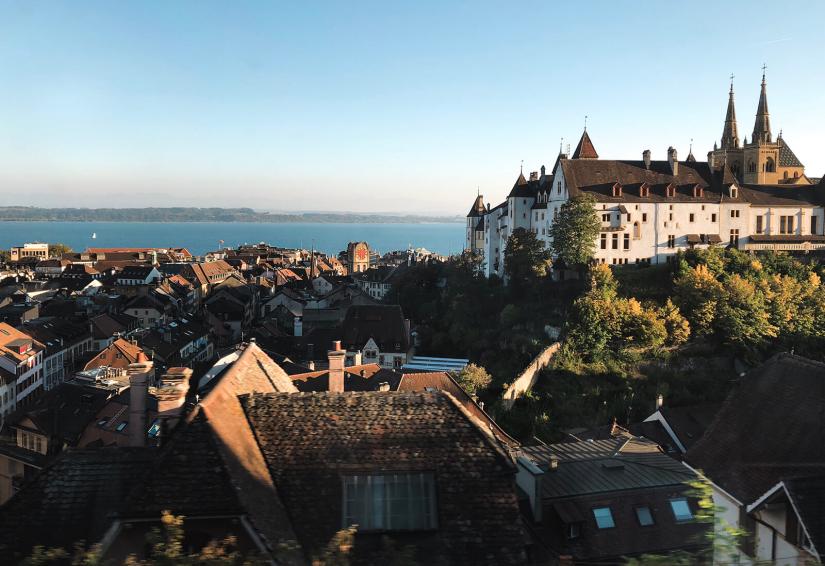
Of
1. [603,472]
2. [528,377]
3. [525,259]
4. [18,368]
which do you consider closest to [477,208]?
[525,259]

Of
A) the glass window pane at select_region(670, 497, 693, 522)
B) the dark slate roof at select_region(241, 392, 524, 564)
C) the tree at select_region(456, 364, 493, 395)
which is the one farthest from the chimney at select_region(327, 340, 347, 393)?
the tree at select_region(456, 364, 493, 395)

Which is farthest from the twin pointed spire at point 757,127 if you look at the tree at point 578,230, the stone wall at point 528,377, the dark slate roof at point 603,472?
the dark slate roof at point 603,472

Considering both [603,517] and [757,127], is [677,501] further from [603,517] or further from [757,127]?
[757,127]

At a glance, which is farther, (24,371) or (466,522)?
(24,371)

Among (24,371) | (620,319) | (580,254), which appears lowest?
(24,371)

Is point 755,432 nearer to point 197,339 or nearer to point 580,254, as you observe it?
point 580,254

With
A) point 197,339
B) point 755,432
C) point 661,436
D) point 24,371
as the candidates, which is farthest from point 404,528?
point 197,339

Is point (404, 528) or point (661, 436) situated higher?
point (404, 528)
